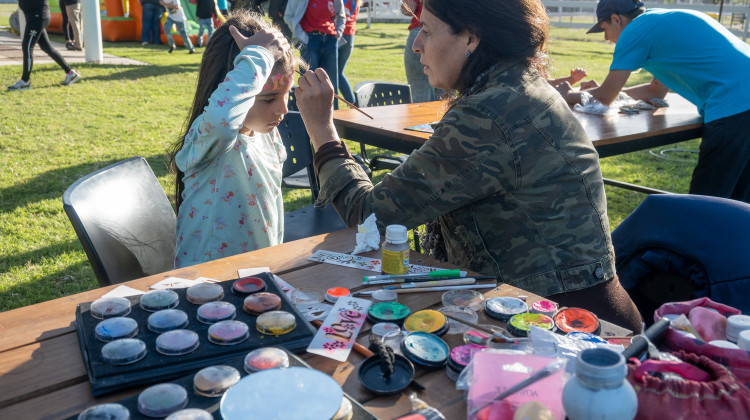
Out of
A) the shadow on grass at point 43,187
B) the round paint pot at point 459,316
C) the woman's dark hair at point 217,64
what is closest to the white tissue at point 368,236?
the round paint pot at point 459,316

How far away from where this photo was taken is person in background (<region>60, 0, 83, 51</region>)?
1150 centimetres

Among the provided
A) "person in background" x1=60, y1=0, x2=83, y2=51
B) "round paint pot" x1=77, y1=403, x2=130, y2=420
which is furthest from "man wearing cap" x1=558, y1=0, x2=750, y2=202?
"person in background" x1=60, y1=0, x2=83, y2=51

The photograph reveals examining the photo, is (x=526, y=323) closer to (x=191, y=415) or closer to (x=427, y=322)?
(x=427, y=322)

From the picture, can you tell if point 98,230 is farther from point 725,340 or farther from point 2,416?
point 725,340

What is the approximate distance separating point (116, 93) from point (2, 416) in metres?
8.28

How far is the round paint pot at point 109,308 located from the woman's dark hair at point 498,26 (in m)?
1.15

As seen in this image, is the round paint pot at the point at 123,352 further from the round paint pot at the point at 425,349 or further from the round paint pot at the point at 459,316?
the round paint pot at the point at 459,316

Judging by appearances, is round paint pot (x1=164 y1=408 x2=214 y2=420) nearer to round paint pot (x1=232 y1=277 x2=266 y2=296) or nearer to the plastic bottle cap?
round paint pot (x1=232 y1=277 x2=266 y2=296)

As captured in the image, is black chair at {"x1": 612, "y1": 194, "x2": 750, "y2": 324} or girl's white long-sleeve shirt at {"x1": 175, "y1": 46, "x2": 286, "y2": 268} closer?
black chair at {"x1": 612, "y1": 194, "x2": 750, "y2": 324}

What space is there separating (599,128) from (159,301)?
8.84ft

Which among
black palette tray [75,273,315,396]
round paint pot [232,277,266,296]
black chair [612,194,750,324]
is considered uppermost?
round paint pot [232,277,266,296]

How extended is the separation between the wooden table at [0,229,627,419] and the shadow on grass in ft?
11.5

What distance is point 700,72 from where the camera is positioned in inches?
137

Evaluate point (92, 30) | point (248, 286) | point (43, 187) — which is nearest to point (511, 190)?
point (248, 286)
